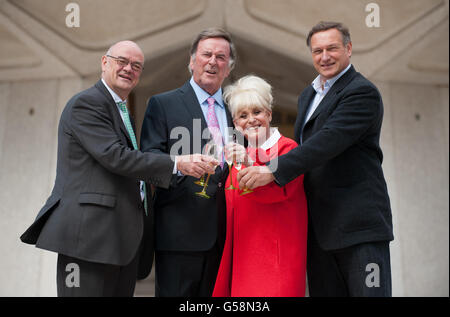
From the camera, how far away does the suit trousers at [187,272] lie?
7.44 ft

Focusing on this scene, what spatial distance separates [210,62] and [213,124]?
371 millimetres

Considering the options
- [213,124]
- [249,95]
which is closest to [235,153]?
[249,95]

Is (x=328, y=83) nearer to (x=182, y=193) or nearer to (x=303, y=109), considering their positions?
(x=303, y=109)

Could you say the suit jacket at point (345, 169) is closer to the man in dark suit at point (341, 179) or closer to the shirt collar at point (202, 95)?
the man in dark suit at point (341, 179)

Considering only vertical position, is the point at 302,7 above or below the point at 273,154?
above

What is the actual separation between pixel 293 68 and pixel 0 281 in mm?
4947

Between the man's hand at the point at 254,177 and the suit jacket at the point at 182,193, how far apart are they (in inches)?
13.8

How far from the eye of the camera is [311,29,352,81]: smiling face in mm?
2256

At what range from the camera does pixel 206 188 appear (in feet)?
7.62

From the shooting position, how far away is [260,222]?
7.04 feet

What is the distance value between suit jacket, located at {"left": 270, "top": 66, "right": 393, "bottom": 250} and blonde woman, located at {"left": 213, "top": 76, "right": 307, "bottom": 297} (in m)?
0.11

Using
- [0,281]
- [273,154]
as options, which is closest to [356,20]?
[273,154]

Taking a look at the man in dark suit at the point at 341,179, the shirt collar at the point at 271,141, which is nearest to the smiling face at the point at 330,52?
the man in dark suit at the point at 341,179
